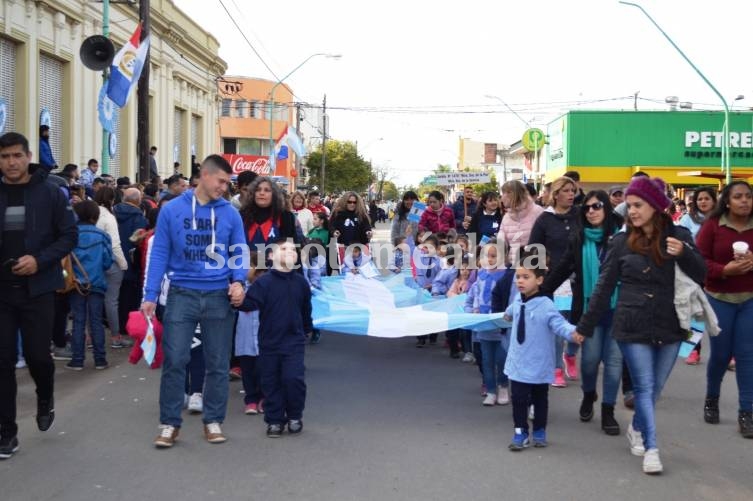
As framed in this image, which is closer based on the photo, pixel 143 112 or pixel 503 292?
pixel 503 292

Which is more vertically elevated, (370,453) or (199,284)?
(199,284)

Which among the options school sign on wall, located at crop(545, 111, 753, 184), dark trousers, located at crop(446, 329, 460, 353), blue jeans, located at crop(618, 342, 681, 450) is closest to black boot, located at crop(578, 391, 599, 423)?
blue jeans, located at crop(618, 342, 681, 450)

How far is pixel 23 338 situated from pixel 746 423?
5.56m

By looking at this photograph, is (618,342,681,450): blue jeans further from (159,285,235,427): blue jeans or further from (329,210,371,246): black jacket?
(329,210,371,246): black jacket

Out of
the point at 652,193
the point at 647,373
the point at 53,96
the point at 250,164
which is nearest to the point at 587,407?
the point at 647,373

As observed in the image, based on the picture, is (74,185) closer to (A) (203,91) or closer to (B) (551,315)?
(B) (551,315)

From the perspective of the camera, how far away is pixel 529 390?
260 inches

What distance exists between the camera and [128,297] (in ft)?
38.5

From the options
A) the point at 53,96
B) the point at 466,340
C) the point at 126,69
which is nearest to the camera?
the point at 466,340

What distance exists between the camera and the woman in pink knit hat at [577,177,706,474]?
5980mm

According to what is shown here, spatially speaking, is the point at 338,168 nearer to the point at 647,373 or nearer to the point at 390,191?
the point at 647,373

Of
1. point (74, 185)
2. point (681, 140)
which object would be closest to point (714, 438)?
point (74, 185)

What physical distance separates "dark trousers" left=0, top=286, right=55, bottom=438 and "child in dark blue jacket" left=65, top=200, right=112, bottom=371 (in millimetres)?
3323

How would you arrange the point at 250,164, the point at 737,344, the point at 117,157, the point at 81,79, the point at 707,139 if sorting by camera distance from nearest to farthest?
the point at 737,344 < the point at 81,79 < the point at 117,157 < the point at 250,164 < the point at 707,139
